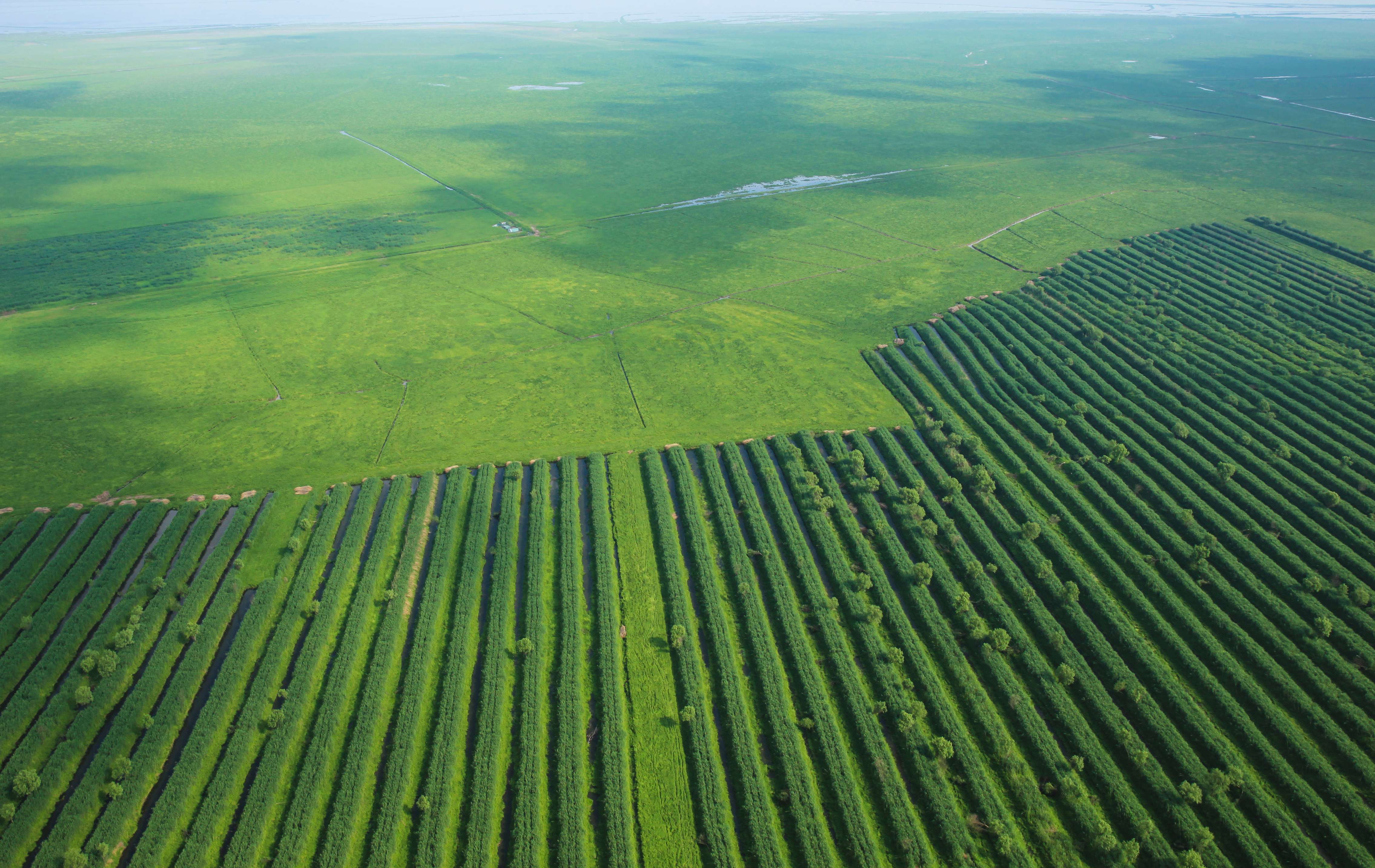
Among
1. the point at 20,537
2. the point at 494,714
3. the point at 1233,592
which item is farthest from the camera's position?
the point at 20,537

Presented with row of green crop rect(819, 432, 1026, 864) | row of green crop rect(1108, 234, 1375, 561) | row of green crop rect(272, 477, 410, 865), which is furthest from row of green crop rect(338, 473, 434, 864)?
row of green crop rect(1108, 234, 1375, 561)

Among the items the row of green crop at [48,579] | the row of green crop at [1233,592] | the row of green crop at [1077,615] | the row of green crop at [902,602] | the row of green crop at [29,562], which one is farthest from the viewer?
the row of green crop at [29,562]

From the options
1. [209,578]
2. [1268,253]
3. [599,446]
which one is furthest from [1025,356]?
[209,578]

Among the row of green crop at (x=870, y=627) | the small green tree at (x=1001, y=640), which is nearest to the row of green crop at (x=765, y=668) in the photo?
the row of green crop at (x=870, y=627)

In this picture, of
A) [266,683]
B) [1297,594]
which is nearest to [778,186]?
[1297,594]

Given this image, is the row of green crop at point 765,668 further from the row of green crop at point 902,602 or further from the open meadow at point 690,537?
the row of green crop at point 902,602

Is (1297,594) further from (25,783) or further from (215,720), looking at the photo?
(25,783)
